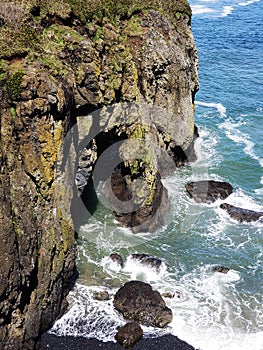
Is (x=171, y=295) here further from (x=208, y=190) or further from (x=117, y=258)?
(x=208, y=190)

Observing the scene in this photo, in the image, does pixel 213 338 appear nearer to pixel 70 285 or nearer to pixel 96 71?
pixel 70 285

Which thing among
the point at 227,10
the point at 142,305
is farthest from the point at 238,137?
the point at 227,10

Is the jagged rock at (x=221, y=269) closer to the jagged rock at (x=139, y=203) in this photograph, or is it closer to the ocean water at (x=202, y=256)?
the ocean water at (x=202, y=256)

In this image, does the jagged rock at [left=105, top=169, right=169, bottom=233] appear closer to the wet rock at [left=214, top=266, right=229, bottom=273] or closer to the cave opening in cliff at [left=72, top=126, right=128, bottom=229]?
the cave opening in cliff at [left=72, top=126, right=128, bottom=229]

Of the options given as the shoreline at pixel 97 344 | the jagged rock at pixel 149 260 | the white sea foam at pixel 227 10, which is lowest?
the shoreline at pixel 97 344

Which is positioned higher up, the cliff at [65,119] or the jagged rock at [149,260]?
the cliff at [65,119]

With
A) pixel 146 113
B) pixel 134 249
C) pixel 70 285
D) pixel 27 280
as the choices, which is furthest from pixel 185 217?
pixel 27 280

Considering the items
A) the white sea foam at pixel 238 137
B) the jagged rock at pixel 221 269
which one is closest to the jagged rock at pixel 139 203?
the jagged rock at pixel 221 269

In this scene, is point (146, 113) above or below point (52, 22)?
below

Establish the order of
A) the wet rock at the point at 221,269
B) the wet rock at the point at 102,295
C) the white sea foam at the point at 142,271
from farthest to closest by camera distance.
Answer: the wet rock at the point at 221,269, the white sea foam at the point at 142,271, the wet rock at the point at 102,295
